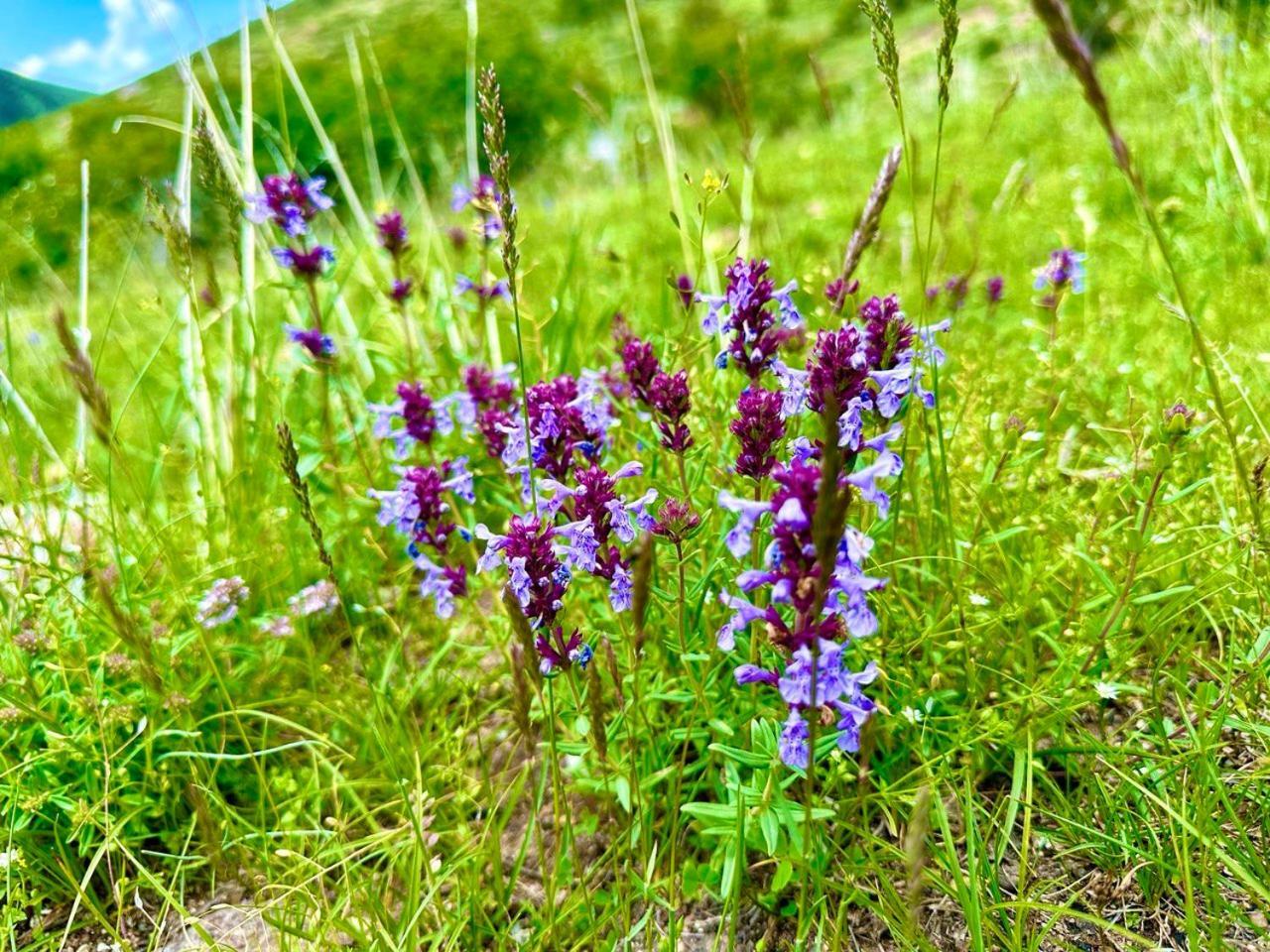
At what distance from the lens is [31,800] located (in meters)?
1.70

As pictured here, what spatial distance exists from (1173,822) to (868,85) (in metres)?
11.0

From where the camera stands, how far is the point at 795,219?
5.56m

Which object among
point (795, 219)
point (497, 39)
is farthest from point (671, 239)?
point (497, 39)

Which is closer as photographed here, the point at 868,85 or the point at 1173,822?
the point at 1173,822

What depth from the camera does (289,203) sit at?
242 cm

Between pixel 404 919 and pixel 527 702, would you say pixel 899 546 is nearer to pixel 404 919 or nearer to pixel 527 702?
pixel 527 702

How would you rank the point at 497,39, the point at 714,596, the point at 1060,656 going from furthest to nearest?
the point at 497,39 → the point at 714,596 → the point at 1060,656

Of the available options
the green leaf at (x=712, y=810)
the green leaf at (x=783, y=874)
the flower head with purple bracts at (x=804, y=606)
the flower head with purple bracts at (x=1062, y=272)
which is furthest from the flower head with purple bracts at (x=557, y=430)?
the flower head with purple bracts at (x=1062, y=272)

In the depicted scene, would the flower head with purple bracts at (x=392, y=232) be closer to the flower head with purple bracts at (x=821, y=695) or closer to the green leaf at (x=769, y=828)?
the flower head with purple bracts at (x=821, y=695)

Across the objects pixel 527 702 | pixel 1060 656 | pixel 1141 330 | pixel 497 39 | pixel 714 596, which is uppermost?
pixel 497 39

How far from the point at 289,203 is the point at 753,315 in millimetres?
1575

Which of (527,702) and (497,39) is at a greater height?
(497,39)

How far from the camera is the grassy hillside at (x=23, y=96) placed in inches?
98.5

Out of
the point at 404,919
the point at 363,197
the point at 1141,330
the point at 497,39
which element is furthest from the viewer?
the point at 497,39
